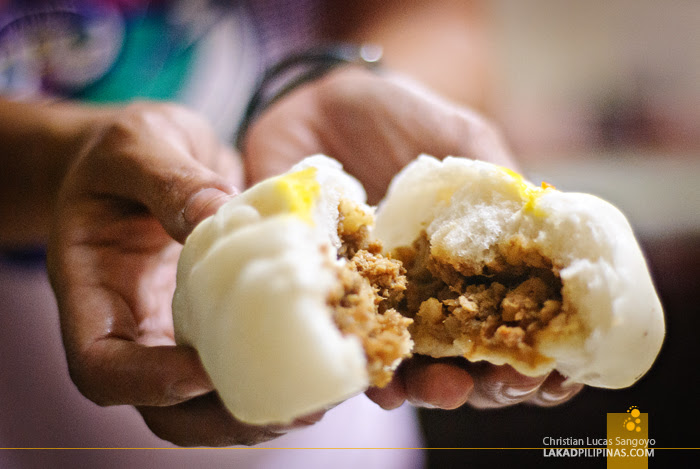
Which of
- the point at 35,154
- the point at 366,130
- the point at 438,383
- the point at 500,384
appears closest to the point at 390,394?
the point at 438,383

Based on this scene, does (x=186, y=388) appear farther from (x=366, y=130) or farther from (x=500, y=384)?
(x=366, y=130)

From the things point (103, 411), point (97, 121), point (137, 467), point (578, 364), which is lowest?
point (137, 467)

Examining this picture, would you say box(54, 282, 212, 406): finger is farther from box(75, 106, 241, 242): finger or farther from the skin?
box(75, 106, 241, 242): finger

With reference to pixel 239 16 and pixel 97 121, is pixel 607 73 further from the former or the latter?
pixel 97 121

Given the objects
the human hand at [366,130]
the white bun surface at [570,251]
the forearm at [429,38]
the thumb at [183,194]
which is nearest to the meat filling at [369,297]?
the white bun surface at [570,251]

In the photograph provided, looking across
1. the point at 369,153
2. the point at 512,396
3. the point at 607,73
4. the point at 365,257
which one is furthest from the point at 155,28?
the point at 607,73
